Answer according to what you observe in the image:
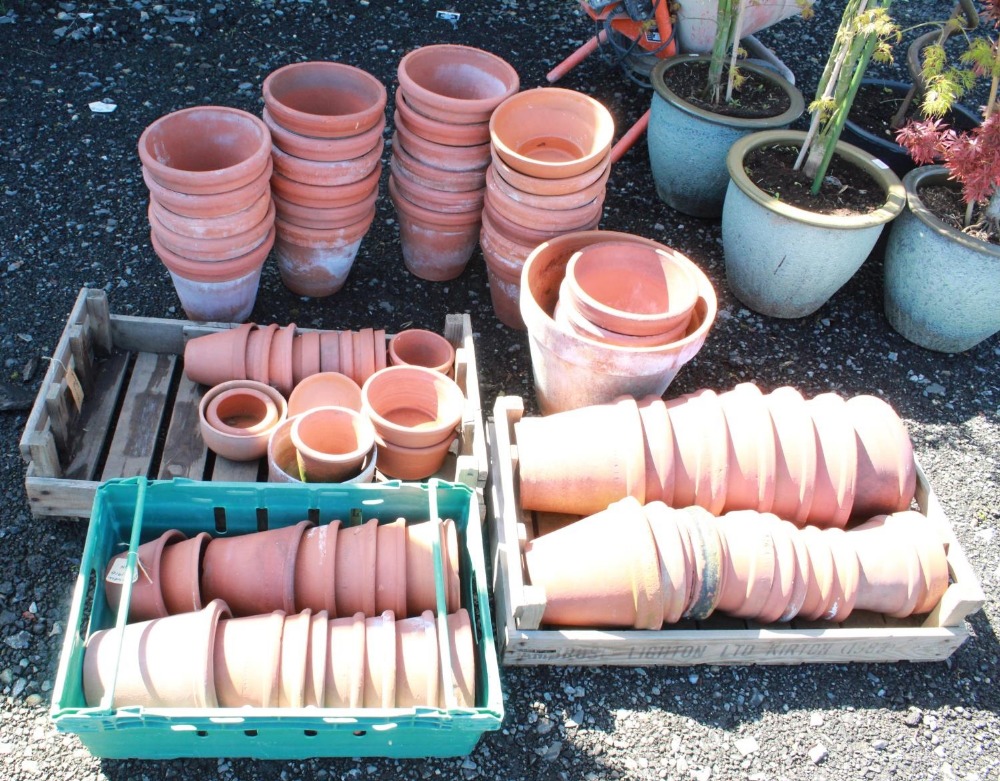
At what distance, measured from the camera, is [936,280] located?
11.9ft

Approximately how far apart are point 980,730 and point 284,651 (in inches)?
83.5

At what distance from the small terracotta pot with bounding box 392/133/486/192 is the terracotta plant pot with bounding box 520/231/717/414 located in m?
0.48

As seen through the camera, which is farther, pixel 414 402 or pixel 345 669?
pixel 414 402

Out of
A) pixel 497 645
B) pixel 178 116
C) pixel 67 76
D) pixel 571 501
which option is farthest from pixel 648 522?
pixel 67 76

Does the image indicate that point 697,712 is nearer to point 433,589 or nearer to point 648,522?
point 648,522

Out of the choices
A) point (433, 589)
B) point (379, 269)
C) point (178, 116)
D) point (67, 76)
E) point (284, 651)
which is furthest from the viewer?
point (67, 76)

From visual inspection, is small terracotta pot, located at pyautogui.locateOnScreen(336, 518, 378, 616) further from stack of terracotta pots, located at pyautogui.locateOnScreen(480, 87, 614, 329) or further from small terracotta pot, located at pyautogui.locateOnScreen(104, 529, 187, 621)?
stack of terracotta pots, located at pyautogui.locateOnScreen(480, 87, 614, 329)

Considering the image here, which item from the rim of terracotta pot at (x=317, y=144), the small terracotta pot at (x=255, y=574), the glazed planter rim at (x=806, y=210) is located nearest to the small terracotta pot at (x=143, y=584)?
the small terracotta pot at (x=255, y=574)

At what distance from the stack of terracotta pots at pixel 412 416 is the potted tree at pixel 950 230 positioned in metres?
2.04

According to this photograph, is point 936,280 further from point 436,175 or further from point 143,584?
point 143,584

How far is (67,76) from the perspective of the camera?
457 centimetres

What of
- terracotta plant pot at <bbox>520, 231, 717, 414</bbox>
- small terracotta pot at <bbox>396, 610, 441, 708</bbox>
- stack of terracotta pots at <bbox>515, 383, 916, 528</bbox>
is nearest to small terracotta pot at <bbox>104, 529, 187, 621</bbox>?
small terracotta pot at <bbox>396, 610, 441, 708</bbox>

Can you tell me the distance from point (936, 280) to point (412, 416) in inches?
89.9

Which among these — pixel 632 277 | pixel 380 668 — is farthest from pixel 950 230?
pixel 380 668
